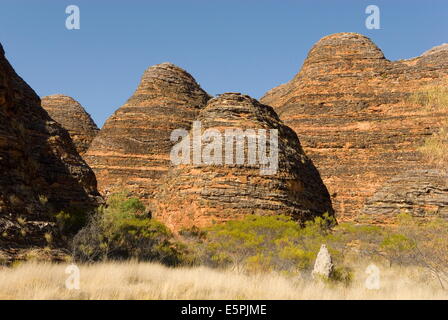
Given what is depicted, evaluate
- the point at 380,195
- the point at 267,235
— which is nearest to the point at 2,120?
the point at 267,235

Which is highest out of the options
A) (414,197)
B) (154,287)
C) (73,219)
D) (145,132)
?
(145,132)

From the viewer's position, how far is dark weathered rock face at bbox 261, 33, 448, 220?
3151cm

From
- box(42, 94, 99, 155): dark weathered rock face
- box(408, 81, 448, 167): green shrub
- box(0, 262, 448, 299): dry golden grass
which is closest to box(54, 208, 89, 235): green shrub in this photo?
box(0, 262, 448, 299): dry golden grass

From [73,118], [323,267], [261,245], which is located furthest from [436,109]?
[73,118]

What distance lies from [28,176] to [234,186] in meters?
9.96

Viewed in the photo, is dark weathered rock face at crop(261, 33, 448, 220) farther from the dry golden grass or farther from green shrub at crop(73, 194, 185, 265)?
the dry golden grass

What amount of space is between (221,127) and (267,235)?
699cm

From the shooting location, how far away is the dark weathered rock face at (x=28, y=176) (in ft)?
28.8

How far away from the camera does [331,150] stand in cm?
3397

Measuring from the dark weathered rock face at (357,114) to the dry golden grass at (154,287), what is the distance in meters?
22.1

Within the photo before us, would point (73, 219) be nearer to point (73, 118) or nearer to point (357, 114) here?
point (357, 114)

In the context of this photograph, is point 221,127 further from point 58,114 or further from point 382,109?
point 58,114

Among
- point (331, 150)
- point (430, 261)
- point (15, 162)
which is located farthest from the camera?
point (331, 150)

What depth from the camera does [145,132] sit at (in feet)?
116
